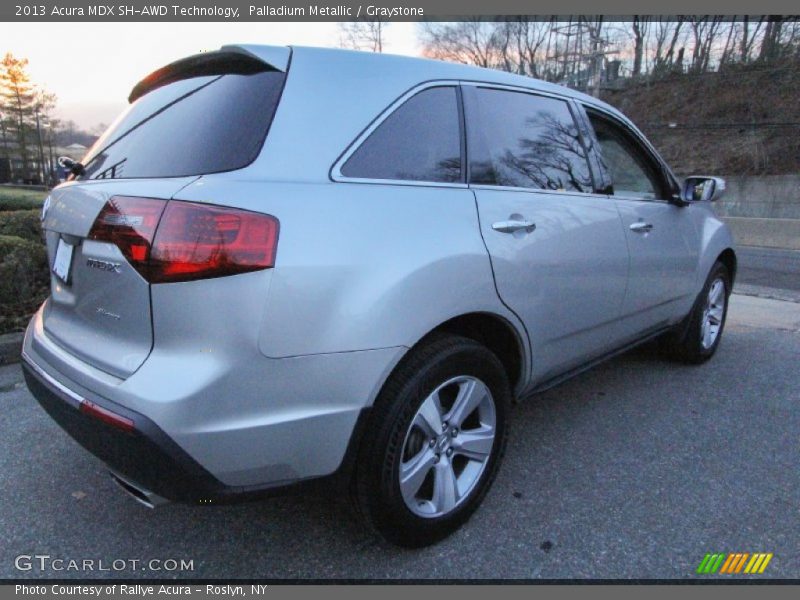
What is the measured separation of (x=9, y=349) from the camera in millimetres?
4023

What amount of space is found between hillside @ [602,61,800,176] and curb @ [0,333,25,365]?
2278 centimetres

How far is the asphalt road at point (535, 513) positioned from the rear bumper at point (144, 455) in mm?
583

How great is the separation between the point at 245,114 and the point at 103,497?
1787 millimetres

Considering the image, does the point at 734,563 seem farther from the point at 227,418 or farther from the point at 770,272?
the point at 770,272

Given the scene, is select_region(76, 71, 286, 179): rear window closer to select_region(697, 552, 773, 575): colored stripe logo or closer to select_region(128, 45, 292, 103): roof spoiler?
select_region(128, 45, 292, 103): roof spoiler

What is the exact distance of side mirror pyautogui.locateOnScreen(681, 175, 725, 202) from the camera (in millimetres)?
3634

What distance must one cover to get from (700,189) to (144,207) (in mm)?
3393

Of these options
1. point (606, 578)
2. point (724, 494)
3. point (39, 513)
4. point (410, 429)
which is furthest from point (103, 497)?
point (724, 494)

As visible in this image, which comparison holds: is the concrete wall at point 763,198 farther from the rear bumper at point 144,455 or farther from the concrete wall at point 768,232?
the rear bumper at point 144,455

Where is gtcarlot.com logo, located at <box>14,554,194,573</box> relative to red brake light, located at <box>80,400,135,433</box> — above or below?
below

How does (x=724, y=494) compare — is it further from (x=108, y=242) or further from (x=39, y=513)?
(x=39, y=513)

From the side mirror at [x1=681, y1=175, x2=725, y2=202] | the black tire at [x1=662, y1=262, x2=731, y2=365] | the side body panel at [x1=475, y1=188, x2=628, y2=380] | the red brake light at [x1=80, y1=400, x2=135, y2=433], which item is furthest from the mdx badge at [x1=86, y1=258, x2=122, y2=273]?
the black tire at [x1=662, y1=262, x2=731, y2=365]

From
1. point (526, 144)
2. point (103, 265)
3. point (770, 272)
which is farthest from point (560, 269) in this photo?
point (770, 272)

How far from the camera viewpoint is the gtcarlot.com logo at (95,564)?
2033mm
